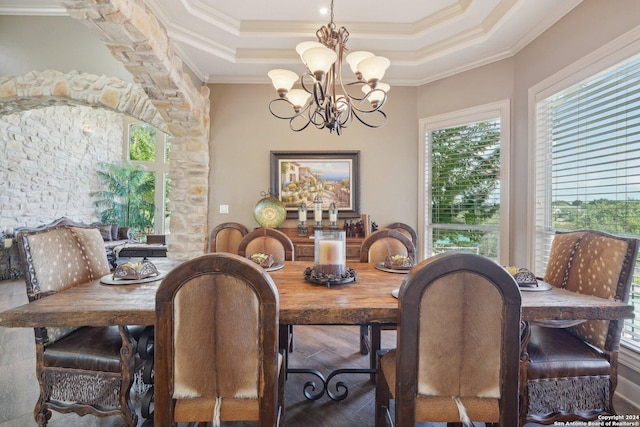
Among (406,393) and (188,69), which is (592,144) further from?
(188,69)

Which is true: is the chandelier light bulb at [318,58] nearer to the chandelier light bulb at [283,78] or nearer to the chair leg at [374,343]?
the chandelier light bulb at [283,78]

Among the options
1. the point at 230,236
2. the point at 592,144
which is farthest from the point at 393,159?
the point at 230,236

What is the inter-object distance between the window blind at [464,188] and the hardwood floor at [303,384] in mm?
1402

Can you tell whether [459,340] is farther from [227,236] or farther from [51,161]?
[51,161]

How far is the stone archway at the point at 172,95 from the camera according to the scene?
1789 mm

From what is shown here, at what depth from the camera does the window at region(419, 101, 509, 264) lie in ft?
9.45

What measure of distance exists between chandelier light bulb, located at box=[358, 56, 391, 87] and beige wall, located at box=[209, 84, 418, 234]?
1745mm

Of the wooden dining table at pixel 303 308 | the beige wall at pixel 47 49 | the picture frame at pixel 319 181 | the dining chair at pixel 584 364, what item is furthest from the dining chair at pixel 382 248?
the beige wall at pixel 47 49

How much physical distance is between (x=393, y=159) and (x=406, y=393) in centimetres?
293

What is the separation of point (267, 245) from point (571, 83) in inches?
108

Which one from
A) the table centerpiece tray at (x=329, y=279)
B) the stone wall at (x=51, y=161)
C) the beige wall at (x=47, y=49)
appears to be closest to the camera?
the table centerpiece tray at (x=329, y=279)

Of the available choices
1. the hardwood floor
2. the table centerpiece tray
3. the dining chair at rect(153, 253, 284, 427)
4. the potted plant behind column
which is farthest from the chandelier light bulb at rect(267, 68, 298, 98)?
the potted plant behind column

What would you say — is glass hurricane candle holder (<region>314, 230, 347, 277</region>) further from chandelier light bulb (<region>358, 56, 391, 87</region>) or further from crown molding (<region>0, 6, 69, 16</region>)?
crown molding (<region>0, 6, 69, 16</region>)

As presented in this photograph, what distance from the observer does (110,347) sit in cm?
127
